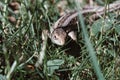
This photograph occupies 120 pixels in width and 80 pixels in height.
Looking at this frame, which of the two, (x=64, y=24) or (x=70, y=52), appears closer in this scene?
(x=70, y=52)

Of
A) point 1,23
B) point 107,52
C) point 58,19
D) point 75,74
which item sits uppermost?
point 58,19

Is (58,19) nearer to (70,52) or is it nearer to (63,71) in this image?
(70,52)

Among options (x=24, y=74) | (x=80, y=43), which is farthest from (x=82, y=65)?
(x=80, y=43)

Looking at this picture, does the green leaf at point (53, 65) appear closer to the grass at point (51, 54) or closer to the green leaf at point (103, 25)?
the grass at point (51, 54)

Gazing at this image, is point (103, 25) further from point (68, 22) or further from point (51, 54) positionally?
point (68, 22)

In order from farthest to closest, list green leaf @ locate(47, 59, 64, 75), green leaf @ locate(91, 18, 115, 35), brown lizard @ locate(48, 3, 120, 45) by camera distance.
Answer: brown lizard @ locate(48, 3, 120, 45)
green leaf @ locate(91, 18, 115, 35)
green leaf @ locate(47, 59, 64, 75)

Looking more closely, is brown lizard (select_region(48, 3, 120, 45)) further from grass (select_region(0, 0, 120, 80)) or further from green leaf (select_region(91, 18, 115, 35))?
green leaf (select_region(91, 18, 115, 35))

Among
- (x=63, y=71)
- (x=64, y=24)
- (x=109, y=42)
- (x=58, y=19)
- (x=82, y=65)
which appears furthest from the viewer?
(x=64, y=24)

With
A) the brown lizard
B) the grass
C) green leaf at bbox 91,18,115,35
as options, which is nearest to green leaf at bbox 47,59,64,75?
the grass

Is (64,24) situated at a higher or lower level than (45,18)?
higher
